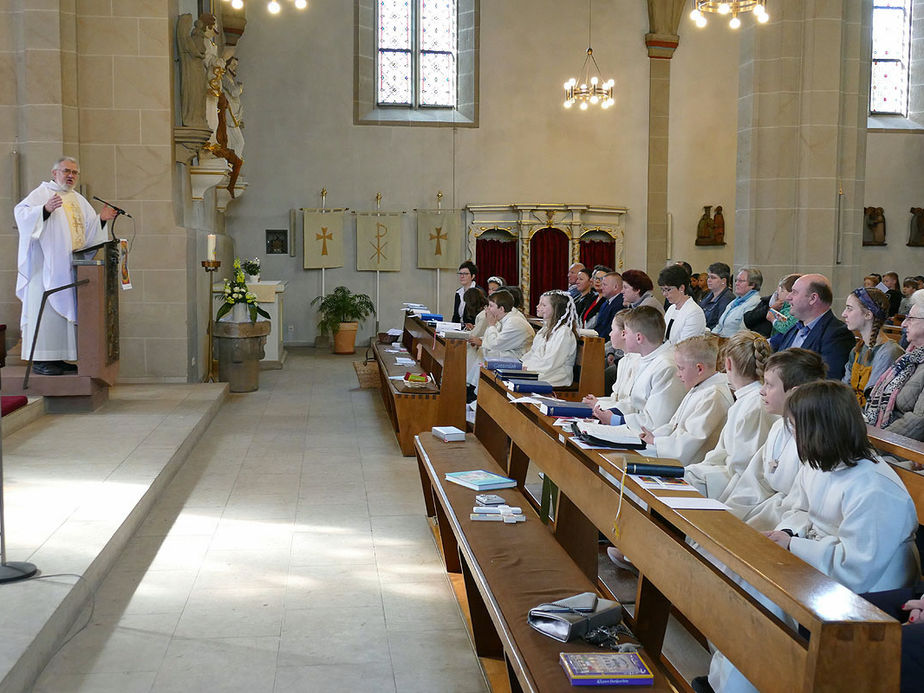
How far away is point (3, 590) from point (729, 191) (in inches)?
580

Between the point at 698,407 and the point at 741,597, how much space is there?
2.00 meters

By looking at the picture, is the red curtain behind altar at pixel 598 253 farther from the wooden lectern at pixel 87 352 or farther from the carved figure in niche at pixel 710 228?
the wooden lectern at pixel 87 352

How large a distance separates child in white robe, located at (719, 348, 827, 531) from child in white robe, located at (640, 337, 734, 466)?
52cm

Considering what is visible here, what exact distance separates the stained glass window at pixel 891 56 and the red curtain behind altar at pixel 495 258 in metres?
7.50

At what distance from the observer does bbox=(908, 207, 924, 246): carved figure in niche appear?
1709 centimetres

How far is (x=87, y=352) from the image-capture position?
7.37 m

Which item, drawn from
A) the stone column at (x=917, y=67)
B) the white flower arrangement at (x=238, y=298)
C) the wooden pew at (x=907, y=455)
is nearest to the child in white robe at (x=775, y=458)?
the wooden pew at (x=907, y=455)

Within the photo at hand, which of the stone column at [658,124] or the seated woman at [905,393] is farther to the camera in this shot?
the stone column at [658,124]

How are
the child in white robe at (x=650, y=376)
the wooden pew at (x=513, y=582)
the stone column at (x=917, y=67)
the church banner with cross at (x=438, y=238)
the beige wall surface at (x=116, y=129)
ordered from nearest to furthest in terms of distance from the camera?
the wooden pew at (x=513, y=582) → the child in white robe at (x=650, y=376) → the beige wall surface at (x=116, y=129) → the church banner with cross at (x=438, y=238) → the stone column at (x=917, y=67)

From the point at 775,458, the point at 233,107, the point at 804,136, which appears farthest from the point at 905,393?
the point at 233,107

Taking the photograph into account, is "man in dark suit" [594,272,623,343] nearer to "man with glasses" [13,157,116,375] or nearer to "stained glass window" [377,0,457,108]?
"man with glasses" [13,157,116,375]

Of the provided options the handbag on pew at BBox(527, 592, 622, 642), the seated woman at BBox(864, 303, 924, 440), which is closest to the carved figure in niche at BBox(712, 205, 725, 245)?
the seated woman at BBox(864, 303, 924, 440)

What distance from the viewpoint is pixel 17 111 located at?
28.7ft

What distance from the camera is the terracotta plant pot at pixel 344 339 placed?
14.5 meters
